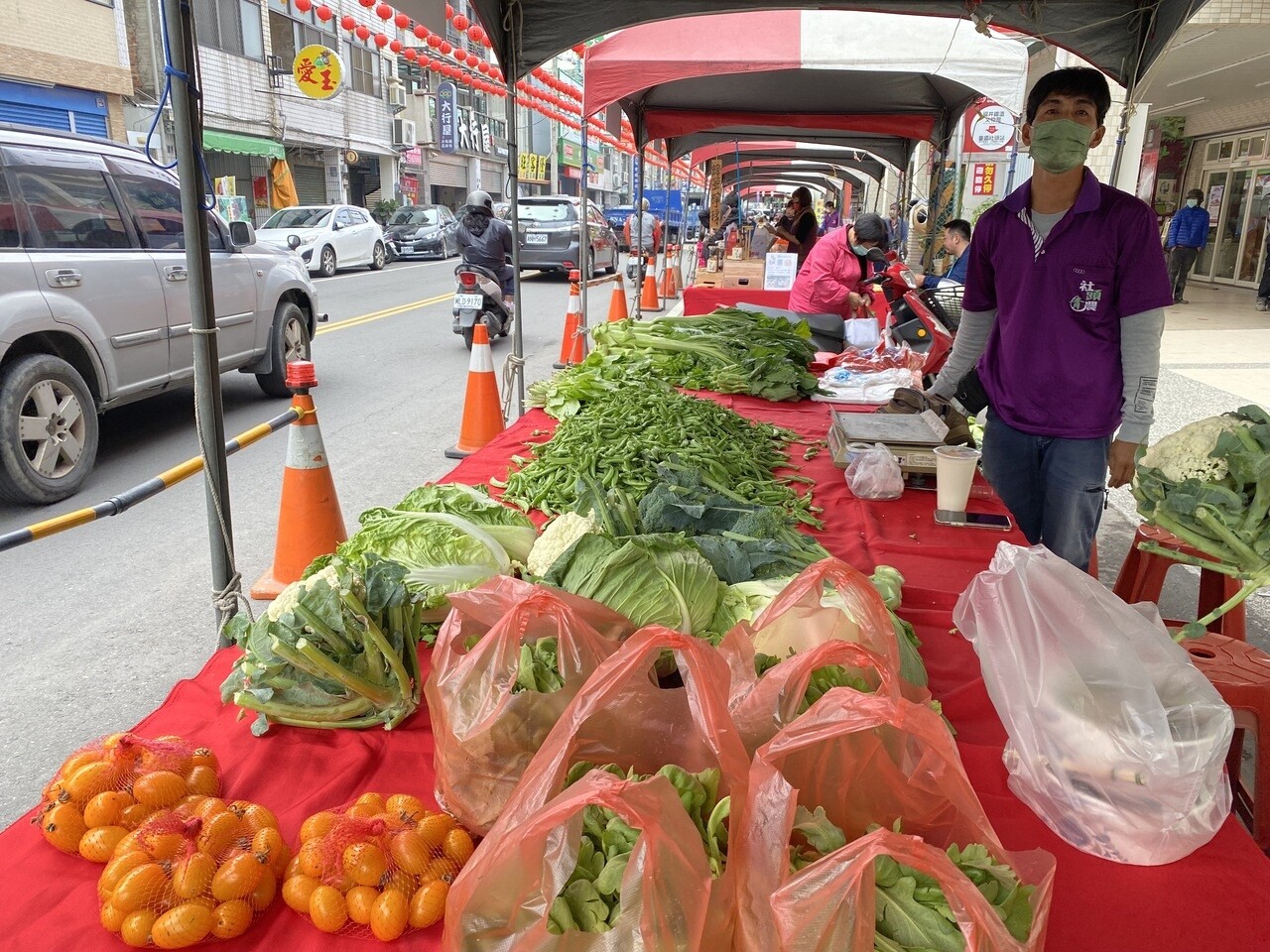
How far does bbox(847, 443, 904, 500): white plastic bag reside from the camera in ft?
10.5

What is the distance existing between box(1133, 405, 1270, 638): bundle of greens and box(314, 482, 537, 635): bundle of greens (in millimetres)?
1646

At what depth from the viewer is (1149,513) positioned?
81.2 inches

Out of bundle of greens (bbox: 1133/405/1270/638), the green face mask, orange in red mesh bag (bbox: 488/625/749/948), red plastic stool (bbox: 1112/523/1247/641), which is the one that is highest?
the green face mask

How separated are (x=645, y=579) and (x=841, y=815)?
80cm

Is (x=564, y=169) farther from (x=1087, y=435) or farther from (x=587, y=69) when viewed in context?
(x=1087, y=435)

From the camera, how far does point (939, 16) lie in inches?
187

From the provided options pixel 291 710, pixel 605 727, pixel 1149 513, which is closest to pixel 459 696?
pixel 605 727

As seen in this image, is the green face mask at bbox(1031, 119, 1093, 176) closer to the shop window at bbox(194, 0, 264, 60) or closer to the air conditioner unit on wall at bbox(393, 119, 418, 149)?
the shop window at bbox(194, 0, 264, 60)

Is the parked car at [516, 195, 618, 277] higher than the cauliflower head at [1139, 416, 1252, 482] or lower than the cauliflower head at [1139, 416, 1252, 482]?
higher

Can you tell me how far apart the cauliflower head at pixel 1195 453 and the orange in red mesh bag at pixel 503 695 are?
144 cm

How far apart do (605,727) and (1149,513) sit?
5.01 ft

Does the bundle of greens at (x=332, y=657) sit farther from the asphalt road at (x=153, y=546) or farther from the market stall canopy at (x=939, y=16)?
the market stall canopy at (x=939, y=16)

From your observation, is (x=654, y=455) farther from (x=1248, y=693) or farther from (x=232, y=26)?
(x=232, y=26)

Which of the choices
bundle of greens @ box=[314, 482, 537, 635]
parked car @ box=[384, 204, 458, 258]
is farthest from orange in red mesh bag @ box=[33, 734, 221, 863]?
parked car @ box=[384, 204, 458, 258]
